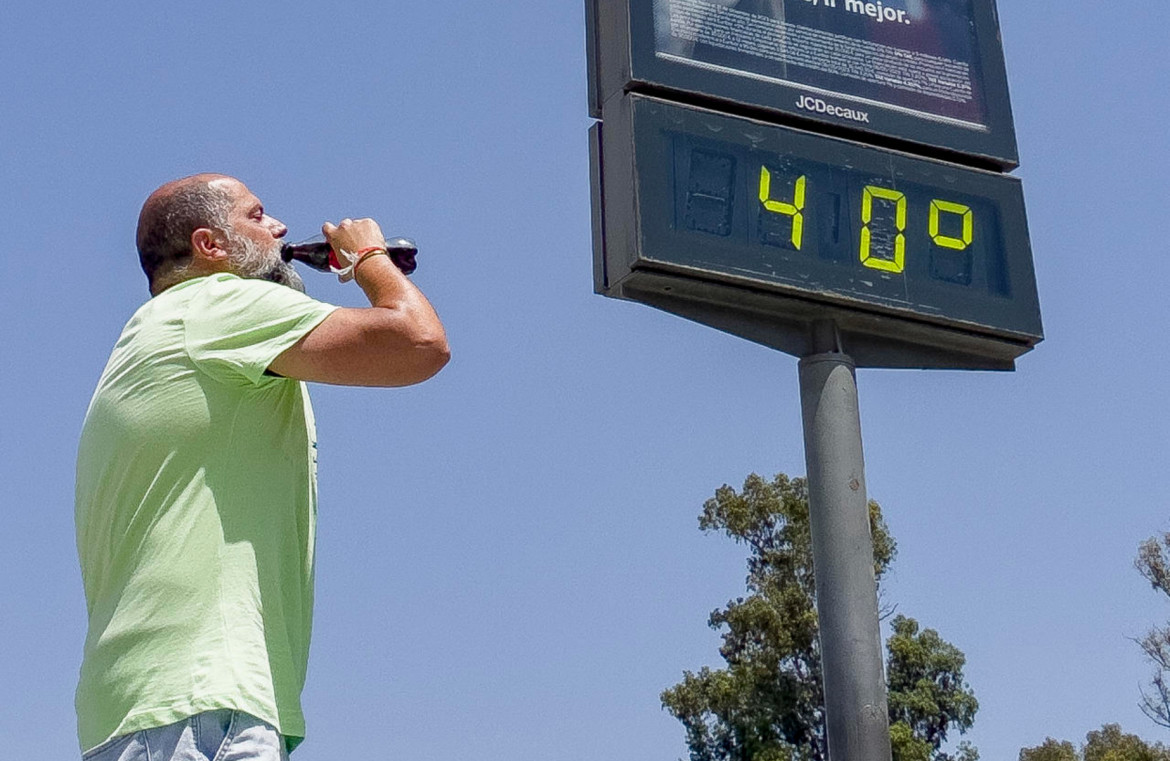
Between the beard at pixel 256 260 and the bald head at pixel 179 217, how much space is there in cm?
4

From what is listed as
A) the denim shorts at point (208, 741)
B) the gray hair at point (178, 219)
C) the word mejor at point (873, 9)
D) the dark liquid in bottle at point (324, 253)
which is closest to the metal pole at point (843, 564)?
the word mejor at point (873, 9)

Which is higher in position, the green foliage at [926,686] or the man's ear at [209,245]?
the green foliage at [926,686]

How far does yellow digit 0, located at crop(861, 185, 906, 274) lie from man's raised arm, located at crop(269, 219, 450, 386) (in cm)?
382

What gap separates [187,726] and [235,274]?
85 centimetres

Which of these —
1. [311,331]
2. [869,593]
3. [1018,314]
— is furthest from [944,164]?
[311,331]

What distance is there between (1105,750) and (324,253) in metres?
28.0

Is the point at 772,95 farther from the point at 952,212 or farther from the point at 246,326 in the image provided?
the point at 246,326

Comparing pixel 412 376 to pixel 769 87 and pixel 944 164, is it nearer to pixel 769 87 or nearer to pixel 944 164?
pixel 769 87

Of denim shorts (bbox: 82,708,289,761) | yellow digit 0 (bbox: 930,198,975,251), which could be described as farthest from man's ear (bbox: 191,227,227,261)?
yellow digit 0 (bbox: 930,198,975,251)

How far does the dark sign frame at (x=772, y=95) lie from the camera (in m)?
5.98

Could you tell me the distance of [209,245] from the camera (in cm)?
281

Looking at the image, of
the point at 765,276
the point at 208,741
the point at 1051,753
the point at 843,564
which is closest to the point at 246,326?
the point at 208,741

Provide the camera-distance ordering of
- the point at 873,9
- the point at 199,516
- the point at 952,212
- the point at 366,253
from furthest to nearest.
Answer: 1. the point at 873,9
2. the point at 952,212
3. the point at 366,253
4. the point at 199,516

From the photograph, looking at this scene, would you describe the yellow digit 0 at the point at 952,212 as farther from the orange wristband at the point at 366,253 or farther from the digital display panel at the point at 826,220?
the orange wristband at the point at 366,253
